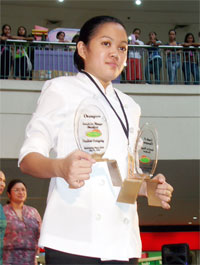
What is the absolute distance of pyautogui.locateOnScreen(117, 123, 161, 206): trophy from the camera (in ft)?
3.79

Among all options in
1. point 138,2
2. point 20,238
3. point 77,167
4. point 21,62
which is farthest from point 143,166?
point 138,2

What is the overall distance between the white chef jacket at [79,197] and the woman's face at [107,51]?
9cm

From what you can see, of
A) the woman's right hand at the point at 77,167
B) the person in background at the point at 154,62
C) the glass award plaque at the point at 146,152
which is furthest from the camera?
the person in background at the point at 154,62

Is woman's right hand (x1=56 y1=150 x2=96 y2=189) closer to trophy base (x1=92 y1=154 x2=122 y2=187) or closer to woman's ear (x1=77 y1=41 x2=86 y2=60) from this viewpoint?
trophy base (x1=92 y1=154 x2=122 y2=187)

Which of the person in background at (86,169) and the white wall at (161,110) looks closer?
the person in background at (86,169)

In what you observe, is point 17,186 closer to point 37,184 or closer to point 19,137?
point 19,137

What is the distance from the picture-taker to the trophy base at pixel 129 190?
3.71 ft

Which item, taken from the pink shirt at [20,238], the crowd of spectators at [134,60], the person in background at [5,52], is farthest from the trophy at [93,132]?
the person in background at [5,52]

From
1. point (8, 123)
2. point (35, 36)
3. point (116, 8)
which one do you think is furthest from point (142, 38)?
point (8, 123)

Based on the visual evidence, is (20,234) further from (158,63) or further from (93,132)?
(158,63)

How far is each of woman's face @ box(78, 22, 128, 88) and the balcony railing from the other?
5.98 m

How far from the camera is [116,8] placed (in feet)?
39.6

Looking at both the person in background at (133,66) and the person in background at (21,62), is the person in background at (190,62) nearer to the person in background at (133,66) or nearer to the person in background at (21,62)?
the person in background at (133,66)

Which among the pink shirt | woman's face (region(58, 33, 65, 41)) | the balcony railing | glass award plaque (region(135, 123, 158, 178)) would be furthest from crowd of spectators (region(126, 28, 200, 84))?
glass award plaque (region(135, 123, 158, 178))
